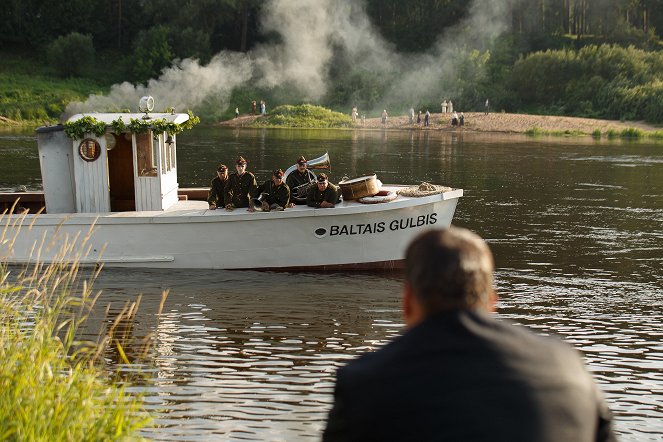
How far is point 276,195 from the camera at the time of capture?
17.0 m

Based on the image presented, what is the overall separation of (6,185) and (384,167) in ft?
48.8

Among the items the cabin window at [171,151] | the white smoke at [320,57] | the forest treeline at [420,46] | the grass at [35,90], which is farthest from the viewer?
the white smoke at [320,57]

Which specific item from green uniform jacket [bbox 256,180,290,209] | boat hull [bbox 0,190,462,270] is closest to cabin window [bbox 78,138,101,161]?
boat hull [bbox 0,190,462,270]

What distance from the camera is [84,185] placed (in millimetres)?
17531

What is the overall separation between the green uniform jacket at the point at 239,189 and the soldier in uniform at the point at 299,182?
0.76 metres

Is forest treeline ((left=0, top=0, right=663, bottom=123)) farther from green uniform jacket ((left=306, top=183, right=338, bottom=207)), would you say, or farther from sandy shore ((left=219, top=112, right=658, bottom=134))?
green uniform jacket ((left=306, top=183, right=338, bottom=207))

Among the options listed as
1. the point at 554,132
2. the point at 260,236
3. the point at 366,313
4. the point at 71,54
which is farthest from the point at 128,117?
the point at 71,54

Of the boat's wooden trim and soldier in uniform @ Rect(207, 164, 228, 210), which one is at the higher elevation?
soldier in uniform @ Rect(207, 164, 228, 210)

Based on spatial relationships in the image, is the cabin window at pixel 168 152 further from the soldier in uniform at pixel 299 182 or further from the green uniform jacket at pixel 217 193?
the soldier in uniform at pixel 299 182

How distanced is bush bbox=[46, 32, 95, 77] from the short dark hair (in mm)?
80828

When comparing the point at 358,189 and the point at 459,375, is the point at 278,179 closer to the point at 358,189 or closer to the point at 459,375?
the point at 358,189

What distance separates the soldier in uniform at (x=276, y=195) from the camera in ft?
55.8

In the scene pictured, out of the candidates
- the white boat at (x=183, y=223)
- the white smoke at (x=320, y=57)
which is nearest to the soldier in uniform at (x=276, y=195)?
the white boat at (x=183, y=223)

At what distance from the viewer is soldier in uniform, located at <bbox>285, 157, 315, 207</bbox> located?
57.7 ft
